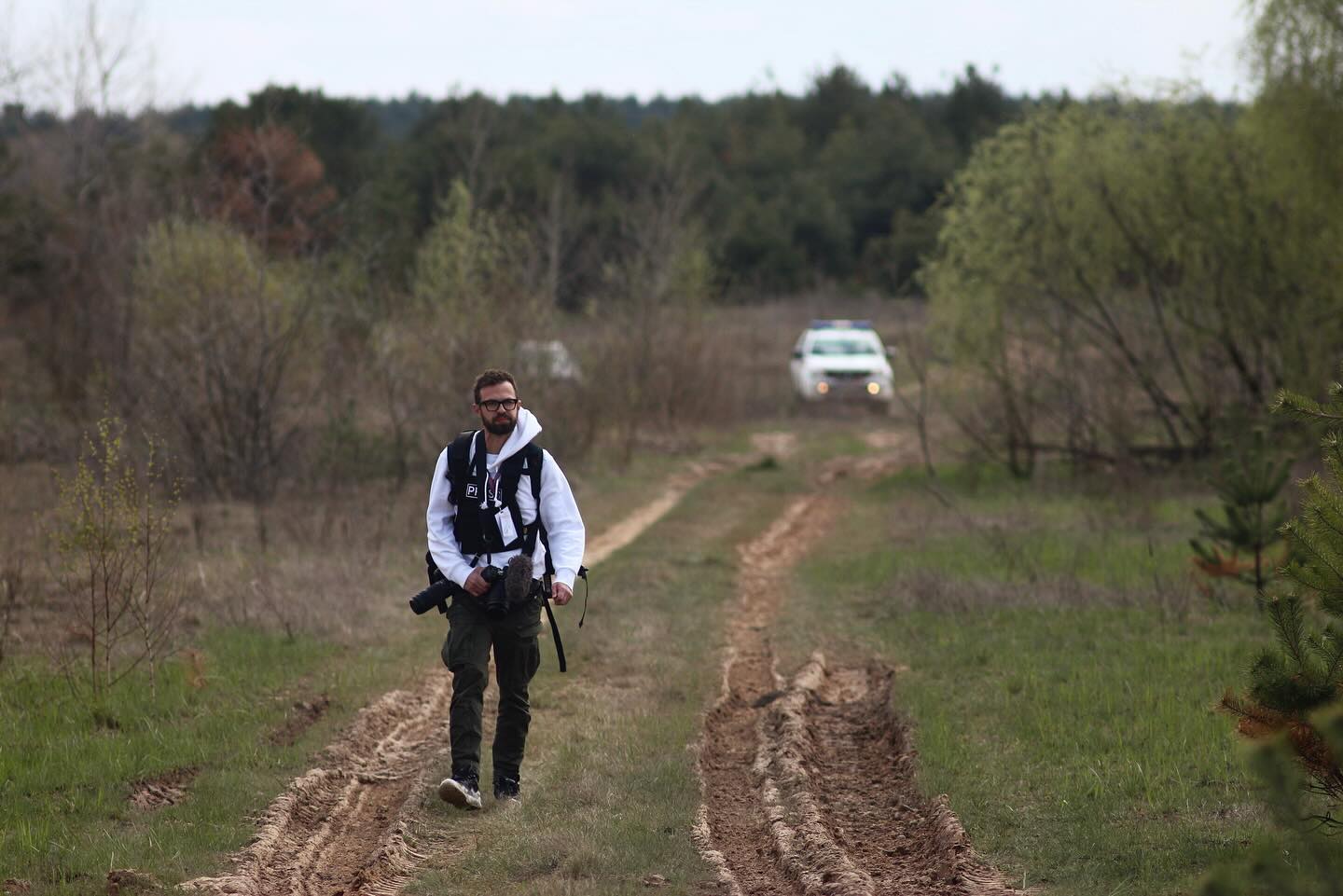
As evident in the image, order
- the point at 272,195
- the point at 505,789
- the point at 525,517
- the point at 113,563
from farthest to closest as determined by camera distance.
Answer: the point at 272,195, the point at 113,563, the point at 505,789, the point at 525,517

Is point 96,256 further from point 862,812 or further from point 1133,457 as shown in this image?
point 862,812

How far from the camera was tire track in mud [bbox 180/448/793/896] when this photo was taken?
618 centimetres

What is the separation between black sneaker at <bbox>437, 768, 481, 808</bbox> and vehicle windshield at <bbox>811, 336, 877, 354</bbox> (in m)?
28.6

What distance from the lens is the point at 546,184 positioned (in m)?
48.0

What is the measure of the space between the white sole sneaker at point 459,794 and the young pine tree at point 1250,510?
8009 mm

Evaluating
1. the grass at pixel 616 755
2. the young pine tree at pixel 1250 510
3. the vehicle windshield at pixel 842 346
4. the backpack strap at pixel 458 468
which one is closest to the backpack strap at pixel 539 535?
the backpack strap at pixel 458 468

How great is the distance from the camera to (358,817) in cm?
719

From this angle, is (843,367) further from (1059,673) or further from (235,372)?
(1059,673)

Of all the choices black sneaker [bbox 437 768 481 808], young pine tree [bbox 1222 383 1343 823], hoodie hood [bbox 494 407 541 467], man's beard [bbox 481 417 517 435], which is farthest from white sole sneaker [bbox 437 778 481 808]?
young pine tree [bbox 1222 383 1343 823]

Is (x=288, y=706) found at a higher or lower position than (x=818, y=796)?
lower

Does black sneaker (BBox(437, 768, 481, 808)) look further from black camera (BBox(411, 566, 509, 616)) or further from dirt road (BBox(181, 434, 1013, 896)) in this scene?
black camera (BBox(411, 566, 509, 616))

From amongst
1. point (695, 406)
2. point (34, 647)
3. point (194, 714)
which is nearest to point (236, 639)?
point (34, 647)

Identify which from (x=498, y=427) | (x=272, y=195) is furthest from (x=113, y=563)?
(x=272, y=195)

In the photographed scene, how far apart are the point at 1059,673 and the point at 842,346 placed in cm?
2565
